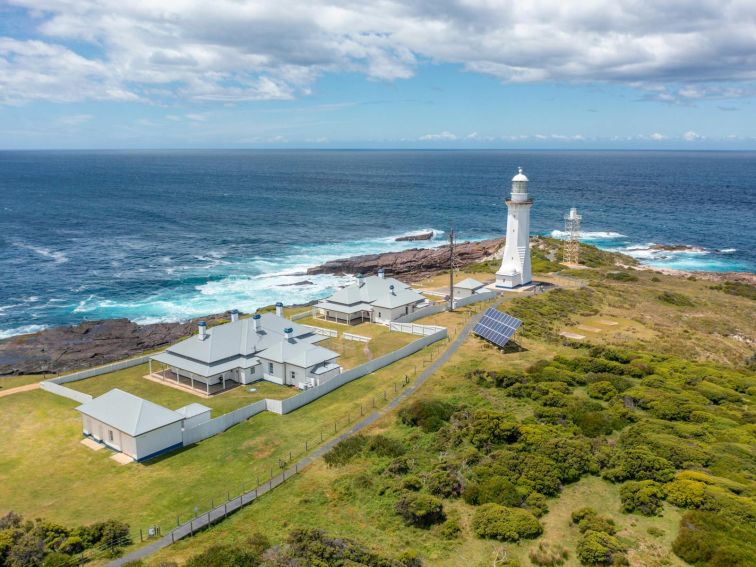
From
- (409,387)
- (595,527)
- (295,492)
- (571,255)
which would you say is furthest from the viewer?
(571,255)

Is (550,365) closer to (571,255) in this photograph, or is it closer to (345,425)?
(345,425)

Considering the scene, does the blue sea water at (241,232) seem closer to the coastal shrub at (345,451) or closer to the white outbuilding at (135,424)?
the white outbuilding at (135,424)

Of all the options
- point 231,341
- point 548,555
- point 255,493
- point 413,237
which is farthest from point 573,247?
point 255,493

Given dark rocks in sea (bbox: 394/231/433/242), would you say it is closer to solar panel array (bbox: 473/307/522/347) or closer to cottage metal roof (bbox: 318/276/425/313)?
cottage metal roof (bbox: 318/276/425/313)

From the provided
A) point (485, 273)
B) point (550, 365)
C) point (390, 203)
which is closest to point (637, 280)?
point (485, 273)

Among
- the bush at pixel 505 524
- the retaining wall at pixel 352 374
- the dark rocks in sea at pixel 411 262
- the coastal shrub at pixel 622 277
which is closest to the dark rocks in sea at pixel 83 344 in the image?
the retaining wall at pixel 352 374

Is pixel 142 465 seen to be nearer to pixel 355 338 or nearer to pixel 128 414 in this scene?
pixel 128 414
